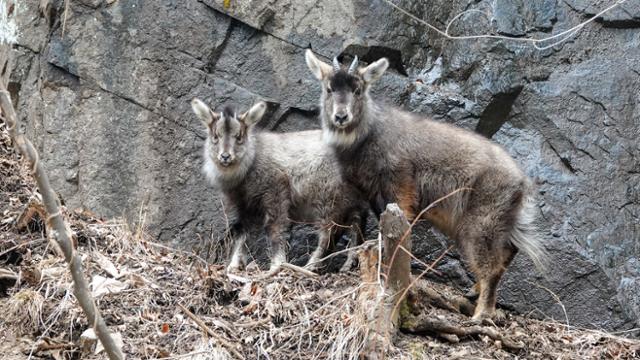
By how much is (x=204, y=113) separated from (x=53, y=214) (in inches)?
216

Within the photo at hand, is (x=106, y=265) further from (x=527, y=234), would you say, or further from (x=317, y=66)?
(x=527, y=234)

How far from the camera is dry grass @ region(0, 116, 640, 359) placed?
744 centimetres

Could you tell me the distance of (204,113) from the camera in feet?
32.7

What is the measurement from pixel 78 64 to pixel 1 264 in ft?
9.94

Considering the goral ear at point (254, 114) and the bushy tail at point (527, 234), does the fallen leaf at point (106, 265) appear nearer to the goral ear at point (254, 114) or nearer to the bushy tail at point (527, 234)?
the goral ear at point (254, 114)

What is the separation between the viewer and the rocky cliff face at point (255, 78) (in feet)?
33.2

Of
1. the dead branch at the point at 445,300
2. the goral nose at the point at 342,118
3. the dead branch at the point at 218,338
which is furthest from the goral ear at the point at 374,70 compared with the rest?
the dead branch at the point at 218,338

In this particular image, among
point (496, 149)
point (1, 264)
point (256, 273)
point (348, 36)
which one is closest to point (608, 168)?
point (496, 149)

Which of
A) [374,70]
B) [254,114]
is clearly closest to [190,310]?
[254,114]

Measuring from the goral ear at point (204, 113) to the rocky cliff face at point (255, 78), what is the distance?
0.51m

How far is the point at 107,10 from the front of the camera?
416 inches

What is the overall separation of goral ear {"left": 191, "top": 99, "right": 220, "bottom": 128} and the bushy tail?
3434 mm

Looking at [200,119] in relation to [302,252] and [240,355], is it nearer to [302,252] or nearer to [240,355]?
[302,252]

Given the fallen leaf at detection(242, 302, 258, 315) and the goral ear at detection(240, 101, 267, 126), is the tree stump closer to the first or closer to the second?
the fallen leaf at detection(242, 302, 258, 315)
